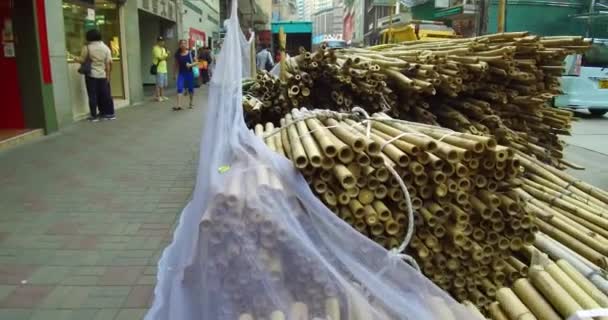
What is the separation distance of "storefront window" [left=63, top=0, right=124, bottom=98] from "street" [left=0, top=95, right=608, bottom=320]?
113 inches

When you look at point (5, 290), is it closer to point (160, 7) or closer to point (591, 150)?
point (591, 150)

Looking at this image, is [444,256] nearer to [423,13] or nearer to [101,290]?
[101,290]

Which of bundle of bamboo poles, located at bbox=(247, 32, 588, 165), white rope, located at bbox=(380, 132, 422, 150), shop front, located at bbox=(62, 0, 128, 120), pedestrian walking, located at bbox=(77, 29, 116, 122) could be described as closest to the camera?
white rope, located at bbox=(380, 132, 422, 150)

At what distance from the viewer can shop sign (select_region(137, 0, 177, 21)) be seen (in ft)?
51.6

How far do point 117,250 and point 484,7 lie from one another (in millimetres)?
13111

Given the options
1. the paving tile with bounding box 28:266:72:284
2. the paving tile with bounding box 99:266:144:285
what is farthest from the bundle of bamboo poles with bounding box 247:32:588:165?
the paving tile with bounding box 28:266:72:284

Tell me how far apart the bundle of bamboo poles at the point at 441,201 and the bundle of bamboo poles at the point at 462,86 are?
1.75 m

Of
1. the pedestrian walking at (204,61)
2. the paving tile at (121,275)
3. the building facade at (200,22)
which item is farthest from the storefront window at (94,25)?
the paving tile at (121,275)

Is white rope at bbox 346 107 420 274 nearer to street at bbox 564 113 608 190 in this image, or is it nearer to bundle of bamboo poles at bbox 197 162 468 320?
bundle of bamboo poles at bbox 197 162 468 320

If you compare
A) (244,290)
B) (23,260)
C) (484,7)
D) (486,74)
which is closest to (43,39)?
(23,260)

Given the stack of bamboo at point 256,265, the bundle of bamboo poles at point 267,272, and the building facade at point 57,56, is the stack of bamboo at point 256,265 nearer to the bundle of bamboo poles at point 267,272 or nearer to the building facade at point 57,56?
the bundle of bamboo poles at point 267,272

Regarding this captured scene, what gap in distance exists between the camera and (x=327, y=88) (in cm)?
467

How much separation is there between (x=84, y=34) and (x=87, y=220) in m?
8.58

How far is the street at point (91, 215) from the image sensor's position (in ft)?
11.4
